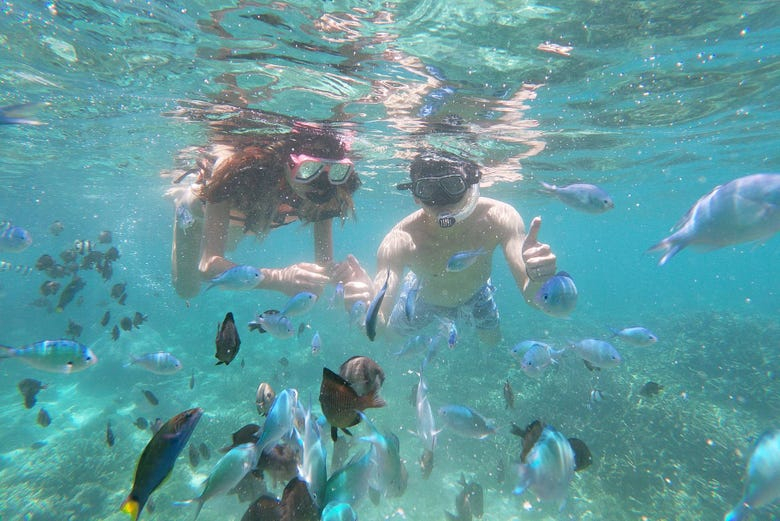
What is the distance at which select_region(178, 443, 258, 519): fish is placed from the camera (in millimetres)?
2383

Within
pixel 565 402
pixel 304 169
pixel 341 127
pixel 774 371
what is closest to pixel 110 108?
pixel 341 127

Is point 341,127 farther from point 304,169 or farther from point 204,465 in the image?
point 204,465

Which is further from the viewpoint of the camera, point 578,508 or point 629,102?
point 629,102

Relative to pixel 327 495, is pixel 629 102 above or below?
above

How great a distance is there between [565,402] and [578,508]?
11.3ft

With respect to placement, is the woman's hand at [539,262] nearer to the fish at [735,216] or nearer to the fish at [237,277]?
the fish at [735,216]

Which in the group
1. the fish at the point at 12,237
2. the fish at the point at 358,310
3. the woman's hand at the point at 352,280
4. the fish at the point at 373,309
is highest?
the fish at the point at 373,309

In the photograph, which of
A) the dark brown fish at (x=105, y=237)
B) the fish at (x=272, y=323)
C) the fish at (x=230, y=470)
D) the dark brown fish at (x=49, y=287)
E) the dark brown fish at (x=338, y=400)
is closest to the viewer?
the dark brown fish at (x=338, y=400)

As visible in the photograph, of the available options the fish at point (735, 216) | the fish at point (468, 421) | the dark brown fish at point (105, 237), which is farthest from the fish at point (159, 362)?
the dark brown fish at point (105, 237)

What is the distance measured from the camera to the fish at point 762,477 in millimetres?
3260

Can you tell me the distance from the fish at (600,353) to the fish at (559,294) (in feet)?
5.02

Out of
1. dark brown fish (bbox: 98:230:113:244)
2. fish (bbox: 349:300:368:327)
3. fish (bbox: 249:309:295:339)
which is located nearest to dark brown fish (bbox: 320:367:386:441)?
fish (bbox: 249:309:295:339)

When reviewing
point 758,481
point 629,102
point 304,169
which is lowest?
point 758,481

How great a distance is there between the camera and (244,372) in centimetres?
1680
